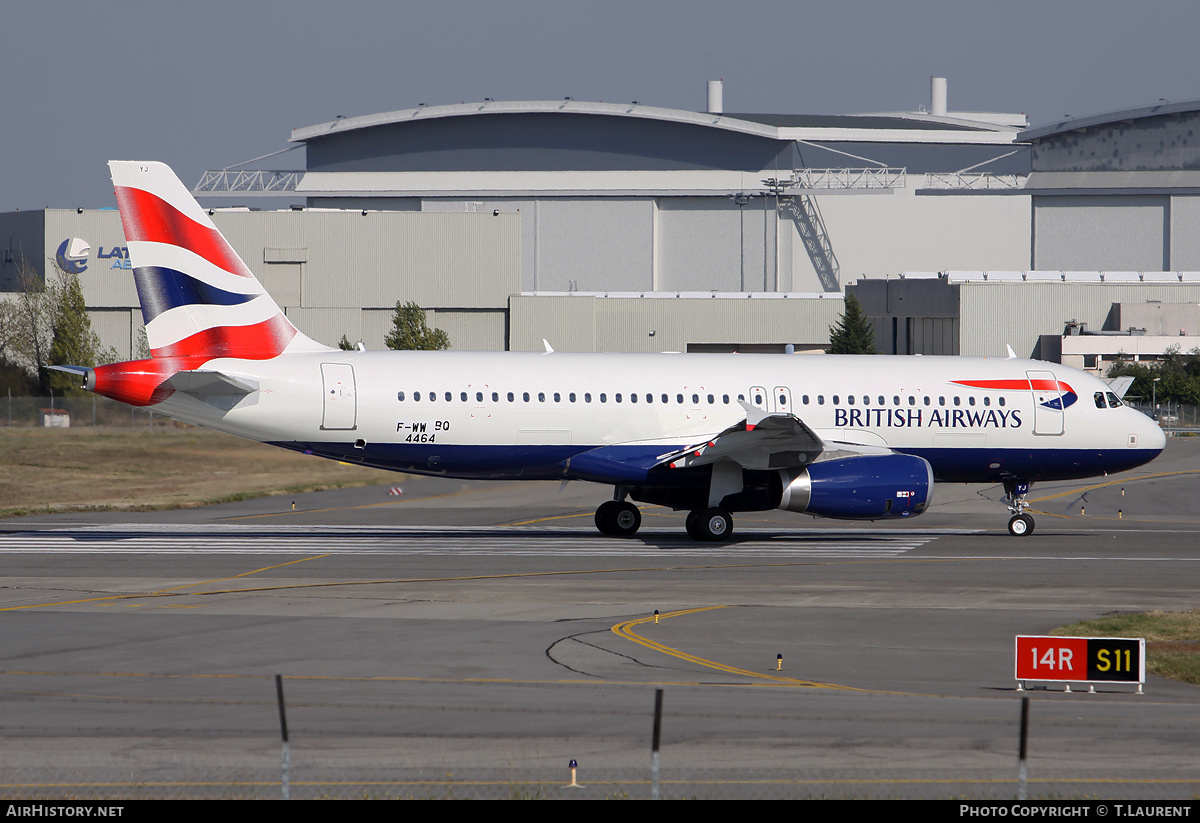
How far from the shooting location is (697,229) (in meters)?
103

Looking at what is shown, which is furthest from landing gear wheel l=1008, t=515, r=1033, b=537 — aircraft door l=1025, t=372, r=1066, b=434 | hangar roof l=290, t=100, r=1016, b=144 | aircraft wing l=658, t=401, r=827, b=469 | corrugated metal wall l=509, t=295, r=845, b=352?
hangar roof l=290, t=100, r=1016, b=144

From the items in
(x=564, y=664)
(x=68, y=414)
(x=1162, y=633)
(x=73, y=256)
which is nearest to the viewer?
(x=564, y=664)

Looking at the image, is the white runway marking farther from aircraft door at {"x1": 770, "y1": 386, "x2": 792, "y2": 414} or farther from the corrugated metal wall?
the corrugated metal wall

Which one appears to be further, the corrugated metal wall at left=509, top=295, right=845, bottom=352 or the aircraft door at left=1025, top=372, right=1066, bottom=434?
the corrugated metal wall at left=509, top=295, right=845, bottom=352

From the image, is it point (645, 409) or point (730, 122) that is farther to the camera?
point (730, 122)

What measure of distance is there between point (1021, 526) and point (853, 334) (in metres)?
48.6

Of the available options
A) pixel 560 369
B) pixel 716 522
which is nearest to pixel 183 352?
pixel 560 369

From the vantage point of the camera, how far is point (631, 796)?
380 inches

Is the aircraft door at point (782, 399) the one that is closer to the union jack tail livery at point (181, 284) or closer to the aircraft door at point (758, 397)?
the aircraft door at point (758, 397)

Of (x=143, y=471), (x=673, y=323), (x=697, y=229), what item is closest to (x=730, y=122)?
(x=697, y=229)

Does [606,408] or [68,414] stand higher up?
[606,408]

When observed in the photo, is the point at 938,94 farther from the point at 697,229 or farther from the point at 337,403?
the point at 337,403

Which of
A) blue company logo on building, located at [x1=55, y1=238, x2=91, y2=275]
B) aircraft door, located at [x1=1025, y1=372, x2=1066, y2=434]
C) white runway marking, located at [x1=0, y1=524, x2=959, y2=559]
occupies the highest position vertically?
blue company logo on building, located at [x1=55, y1=238, x2=91, y2=275]

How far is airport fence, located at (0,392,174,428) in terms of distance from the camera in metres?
61.7
